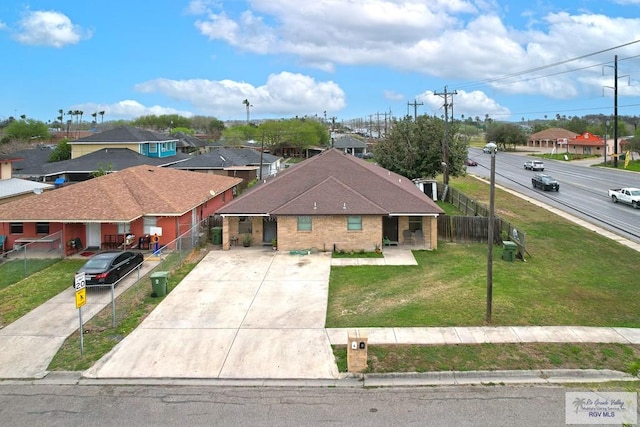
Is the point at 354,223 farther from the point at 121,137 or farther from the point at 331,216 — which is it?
the point at 121,137

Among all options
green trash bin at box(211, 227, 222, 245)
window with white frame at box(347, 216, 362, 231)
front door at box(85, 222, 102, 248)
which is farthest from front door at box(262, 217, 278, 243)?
front door at box(85, 222, 102, 248)

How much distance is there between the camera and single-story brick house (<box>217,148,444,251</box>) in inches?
1065

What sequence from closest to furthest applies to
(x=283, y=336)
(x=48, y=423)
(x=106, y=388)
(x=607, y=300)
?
(x=48, y=423) → (x=106, y=388) → (x=283, y=336) → (x=607, y=300)

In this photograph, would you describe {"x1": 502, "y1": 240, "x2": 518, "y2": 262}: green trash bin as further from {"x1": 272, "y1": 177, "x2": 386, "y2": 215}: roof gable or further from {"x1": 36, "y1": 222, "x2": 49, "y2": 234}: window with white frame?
{"x1": 36, "y1": 222, "x2": 49, "y2": 234}: window with white frame

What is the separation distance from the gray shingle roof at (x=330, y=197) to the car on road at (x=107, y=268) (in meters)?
6.48

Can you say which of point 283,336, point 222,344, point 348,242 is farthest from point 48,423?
point 348,242

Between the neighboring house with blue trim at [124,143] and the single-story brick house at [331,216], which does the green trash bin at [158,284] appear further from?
the neighboring house with blue trim at [124,143]

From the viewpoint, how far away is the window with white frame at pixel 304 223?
27312 millimetres

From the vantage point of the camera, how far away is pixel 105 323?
1728 cm

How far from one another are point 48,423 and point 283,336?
679 cm

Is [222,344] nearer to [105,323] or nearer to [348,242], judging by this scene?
[105,323]

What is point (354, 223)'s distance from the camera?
89.0ft

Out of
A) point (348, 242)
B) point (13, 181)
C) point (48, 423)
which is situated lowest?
point (48, 423)

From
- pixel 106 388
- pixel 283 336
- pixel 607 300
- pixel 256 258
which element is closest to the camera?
pixel 106 388
